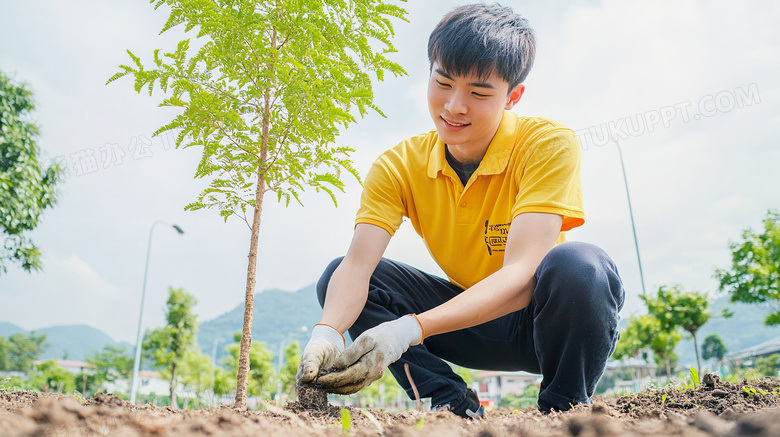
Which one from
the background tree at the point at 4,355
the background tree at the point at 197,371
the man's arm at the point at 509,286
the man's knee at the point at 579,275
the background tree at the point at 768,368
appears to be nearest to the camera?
the man's arm at the point at 509,286

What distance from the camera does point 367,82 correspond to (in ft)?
8.79

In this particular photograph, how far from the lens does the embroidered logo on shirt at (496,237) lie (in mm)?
2430

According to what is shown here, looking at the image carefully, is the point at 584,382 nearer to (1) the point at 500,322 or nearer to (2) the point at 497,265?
(1) the point at 500,322

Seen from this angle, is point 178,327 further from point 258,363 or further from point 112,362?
point 112,362

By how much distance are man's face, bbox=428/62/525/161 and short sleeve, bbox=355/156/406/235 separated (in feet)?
1.44

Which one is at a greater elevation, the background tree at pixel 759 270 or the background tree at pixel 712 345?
the background tree at pixel 759 270

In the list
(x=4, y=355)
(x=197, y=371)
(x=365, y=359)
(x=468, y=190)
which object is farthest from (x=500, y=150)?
(x=4, y=355)

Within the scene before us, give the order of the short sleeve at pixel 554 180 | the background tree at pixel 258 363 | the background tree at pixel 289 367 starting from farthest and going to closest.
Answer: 1. the background tree at pixel 289 367
2. the background tree at pixel 258 363
3. the short sleeve at pixel 554 180

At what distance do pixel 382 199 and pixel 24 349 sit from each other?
71.8 m

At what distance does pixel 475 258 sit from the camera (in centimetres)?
254

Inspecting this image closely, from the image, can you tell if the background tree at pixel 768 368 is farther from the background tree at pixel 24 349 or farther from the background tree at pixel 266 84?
the background tree at pixel 24 349

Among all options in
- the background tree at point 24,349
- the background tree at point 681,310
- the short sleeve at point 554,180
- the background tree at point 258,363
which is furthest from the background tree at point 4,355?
the short sleeve at point 554,180

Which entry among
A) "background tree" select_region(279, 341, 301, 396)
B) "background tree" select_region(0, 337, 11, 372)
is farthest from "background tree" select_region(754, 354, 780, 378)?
"background tree" select_region(0, 337, 11, 372)

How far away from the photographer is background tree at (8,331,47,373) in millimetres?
54531
